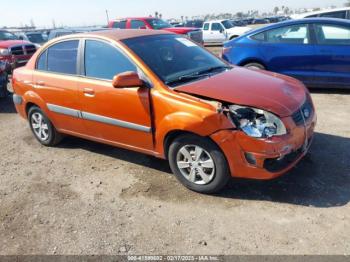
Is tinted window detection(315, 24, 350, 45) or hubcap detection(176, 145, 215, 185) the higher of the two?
tinted window detection(315, 24, 350, 45)

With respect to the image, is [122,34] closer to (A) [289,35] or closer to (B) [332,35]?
(A) [289,35]

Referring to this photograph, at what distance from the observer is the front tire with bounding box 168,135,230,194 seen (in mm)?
3656

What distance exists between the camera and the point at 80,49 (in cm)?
471

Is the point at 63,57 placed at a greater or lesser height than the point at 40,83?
greater

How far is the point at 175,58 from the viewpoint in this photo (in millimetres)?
4457

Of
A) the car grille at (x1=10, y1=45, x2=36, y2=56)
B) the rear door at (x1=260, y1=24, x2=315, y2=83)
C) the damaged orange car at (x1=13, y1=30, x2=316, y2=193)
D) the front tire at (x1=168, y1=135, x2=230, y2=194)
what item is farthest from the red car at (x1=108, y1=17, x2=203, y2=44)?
the front tire at (x1=168, y1=135, x2=230, y2=194)

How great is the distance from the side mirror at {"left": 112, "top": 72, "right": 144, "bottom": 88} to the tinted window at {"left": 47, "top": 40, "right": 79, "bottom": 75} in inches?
45.8

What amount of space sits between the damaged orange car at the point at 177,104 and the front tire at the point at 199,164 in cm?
1

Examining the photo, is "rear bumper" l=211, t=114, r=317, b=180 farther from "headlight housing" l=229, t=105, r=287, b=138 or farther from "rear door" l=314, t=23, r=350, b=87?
"rear door" l=314, t=23, r=350, b=87

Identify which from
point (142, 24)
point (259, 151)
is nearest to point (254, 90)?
point (259, 151)

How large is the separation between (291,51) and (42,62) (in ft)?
16.3

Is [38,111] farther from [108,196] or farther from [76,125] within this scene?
[108,196]

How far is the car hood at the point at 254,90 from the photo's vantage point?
11.7 ft

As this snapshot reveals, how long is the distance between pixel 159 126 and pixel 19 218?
1767 mm
